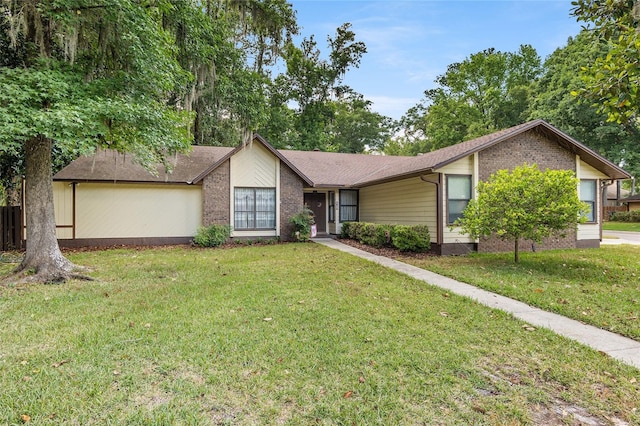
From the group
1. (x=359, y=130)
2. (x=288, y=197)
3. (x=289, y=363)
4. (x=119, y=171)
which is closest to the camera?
(x=289, y=363)

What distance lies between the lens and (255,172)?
45.0ft

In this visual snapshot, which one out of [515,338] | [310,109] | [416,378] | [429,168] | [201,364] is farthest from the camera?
[310,109]

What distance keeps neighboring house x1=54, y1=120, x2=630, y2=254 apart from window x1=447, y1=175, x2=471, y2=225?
0.03 m

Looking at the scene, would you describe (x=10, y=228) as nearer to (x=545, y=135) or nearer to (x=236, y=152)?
(x=236, y=152)

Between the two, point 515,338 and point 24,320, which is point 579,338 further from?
point 24,320

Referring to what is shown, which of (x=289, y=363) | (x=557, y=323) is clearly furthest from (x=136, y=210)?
(x=557, y=323)

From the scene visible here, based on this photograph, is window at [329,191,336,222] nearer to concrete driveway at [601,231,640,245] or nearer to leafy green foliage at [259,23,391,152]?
leafy green foliage at [259,23,391,152]

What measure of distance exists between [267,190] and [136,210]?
509 centimetres

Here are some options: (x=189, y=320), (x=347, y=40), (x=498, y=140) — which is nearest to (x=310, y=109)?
(x=347, y=40)

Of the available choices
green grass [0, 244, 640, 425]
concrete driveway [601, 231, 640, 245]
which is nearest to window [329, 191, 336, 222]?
green grass [0, 244, 640, 425]

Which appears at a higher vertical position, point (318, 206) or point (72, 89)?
point (72, 89)

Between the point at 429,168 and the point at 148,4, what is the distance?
8.46 metres

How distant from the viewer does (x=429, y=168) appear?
994cm

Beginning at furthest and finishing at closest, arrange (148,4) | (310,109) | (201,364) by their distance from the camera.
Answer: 1. (310,109)
2. (148,4)
3. (201,364)
